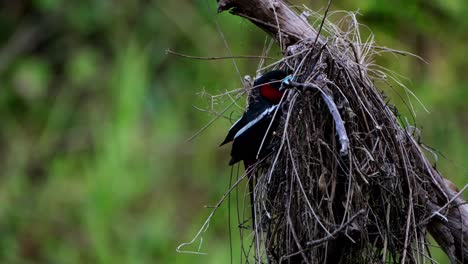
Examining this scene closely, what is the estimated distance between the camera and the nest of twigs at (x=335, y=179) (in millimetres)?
2582

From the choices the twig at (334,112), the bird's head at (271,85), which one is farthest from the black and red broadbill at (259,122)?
the twig at (334,112)

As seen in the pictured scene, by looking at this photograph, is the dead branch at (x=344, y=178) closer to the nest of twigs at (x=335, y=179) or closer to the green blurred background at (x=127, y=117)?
the nest of twigs at (x=335, y=179)

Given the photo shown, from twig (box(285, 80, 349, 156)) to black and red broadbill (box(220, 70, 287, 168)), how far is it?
0.25 m

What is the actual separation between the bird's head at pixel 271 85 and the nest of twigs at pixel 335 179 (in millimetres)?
78

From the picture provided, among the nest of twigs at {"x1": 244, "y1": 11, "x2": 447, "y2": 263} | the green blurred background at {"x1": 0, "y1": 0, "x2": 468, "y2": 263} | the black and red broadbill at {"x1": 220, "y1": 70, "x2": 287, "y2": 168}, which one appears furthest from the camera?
the green blurred background at {"x1": 0, "y1": 0, "x2": 468, "y2": 263}

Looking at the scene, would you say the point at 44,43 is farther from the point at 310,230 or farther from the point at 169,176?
the point at 310,230

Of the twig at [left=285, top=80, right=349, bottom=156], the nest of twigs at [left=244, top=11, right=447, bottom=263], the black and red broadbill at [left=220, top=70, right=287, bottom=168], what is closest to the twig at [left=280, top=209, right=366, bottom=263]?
the nest of twigs at [left=244, top=11, right=447, bottom=263]

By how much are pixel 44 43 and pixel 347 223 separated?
467 centimetres

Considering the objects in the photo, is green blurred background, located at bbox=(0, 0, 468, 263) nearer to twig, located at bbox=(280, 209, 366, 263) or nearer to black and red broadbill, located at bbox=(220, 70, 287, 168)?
black and red broadbill, located at bbox=(220, 70, 287, 168)

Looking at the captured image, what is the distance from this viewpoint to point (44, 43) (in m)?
6.64

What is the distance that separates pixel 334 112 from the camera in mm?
2494

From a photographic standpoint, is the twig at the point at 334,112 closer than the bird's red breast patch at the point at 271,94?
Yes

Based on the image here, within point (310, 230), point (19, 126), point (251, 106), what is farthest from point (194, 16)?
point (310, 230)

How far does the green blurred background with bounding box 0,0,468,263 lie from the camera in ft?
18.3
